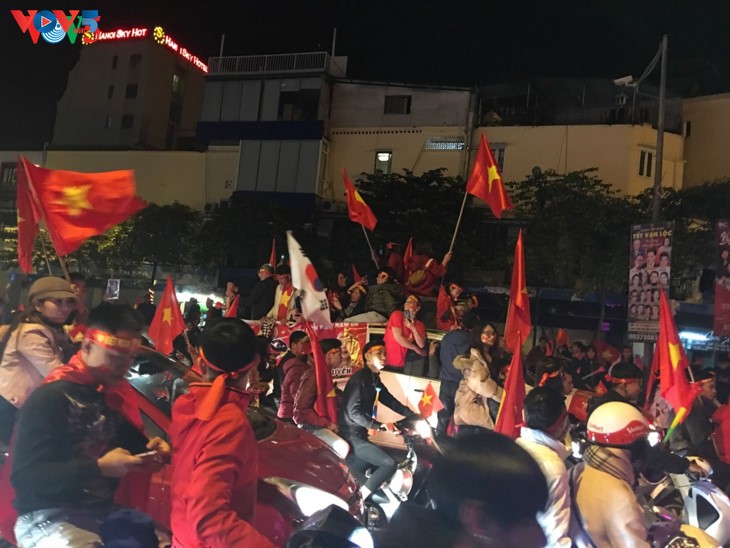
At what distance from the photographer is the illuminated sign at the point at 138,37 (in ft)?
146

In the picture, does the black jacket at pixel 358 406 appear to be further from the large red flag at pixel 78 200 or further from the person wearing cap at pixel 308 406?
the large red flag at pixel 78 200

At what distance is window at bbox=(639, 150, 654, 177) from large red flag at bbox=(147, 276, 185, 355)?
2303 centimetres

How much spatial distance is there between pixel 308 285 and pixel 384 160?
82.5 feet

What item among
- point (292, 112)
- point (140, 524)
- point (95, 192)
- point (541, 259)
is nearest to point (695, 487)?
point (140, 524)

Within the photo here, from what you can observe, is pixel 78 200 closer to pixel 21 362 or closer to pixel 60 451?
pixel 21 362

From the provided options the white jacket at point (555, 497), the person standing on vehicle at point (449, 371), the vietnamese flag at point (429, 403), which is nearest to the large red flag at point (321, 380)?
the person standing on vehicle at point (449, 371)

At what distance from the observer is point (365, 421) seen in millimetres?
5555

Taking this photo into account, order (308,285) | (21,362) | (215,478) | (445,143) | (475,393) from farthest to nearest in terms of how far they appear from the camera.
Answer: (445,143)
(475,393)
(308,285)
(21,362)
(215,478)

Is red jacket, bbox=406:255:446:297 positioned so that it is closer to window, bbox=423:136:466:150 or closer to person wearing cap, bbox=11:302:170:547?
person wearing cap, bbox=11:302:170:547

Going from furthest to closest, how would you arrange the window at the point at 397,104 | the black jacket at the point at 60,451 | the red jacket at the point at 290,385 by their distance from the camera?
the window at the point at 397,104 < the red jacket at the point at 290,385 < the black jacket at the point at 60,451

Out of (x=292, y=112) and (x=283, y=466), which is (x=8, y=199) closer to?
(x=292, y=112)

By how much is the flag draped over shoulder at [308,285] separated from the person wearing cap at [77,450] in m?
2.30

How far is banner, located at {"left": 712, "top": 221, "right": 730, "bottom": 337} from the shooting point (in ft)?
28.9

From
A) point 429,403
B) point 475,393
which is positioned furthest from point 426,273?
point 475,393
